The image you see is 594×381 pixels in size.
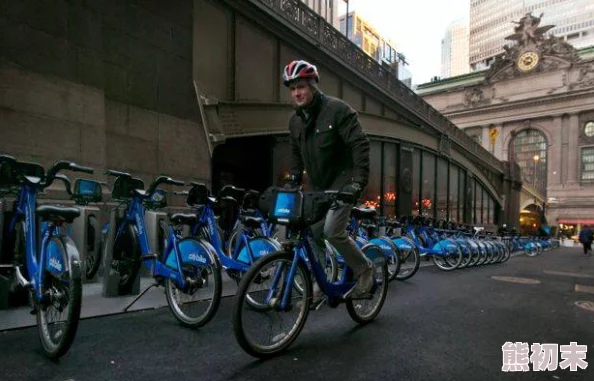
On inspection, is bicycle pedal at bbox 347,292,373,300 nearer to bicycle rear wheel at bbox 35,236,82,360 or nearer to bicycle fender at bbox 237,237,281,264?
bicycle fender at bbox 237,237,281,264

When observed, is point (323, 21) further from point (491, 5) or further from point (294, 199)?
point (491, 5)

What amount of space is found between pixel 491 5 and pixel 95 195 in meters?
185

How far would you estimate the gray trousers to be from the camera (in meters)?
4.11

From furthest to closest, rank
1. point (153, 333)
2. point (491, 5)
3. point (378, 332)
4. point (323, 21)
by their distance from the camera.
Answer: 1. point (491, 5)
2. point (323, 21)
3. point (378, 332)
4. point (153, 333)

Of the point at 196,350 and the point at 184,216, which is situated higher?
the point at 184,216

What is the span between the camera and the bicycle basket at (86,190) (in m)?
5.38

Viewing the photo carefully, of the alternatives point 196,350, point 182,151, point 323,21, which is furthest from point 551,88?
point 196,350

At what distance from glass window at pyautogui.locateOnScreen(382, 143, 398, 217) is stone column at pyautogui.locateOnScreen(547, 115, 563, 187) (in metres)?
70.3

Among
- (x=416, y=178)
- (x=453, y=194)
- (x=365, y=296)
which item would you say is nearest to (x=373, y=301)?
(x=365, y=296)

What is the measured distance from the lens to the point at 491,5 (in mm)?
161250

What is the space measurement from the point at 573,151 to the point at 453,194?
201 feet

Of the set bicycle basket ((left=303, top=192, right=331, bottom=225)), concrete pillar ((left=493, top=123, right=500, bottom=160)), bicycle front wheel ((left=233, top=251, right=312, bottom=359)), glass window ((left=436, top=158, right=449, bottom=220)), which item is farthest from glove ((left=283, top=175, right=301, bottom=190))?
concrete pillar ((left=493, top=123, right=500, bottom=160))

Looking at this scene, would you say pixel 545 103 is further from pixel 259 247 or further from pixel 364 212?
pixel 259 247

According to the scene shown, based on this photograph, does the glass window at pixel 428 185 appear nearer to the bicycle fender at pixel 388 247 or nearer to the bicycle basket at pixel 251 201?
the bicycle fender at pixel 388 247
